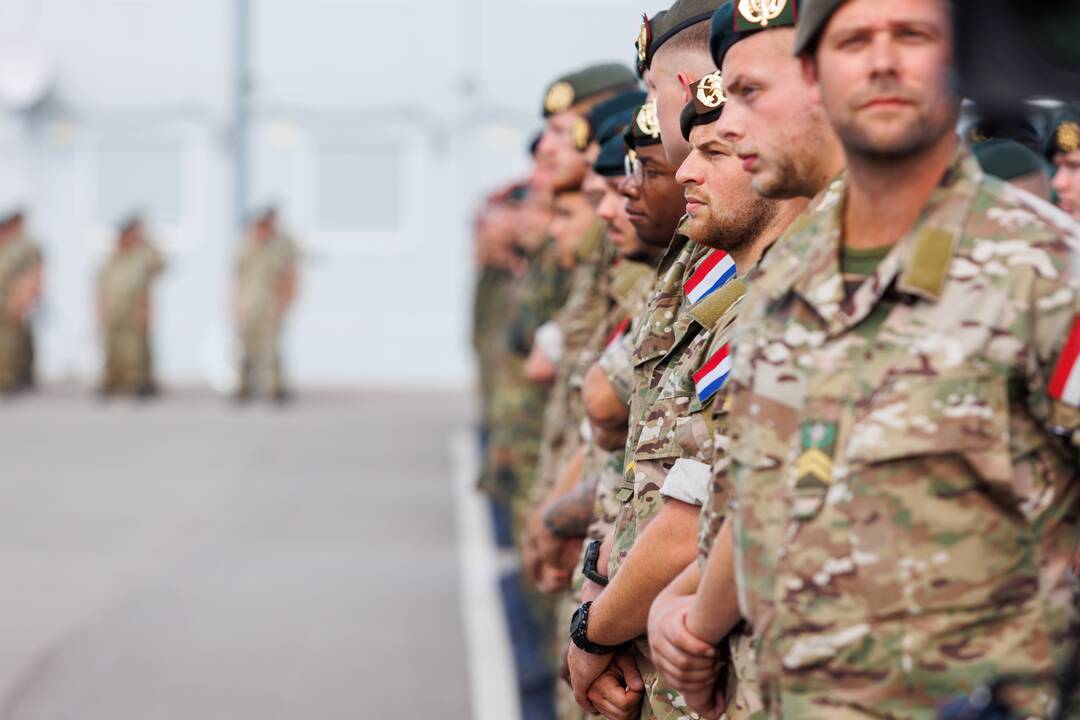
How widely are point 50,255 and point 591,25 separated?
296 inches

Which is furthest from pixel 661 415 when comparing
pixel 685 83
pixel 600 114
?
pixel 600 114

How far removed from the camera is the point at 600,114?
512 centimetres

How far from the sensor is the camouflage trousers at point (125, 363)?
66.2ft

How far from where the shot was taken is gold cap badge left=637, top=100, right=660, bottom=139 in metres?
3.82

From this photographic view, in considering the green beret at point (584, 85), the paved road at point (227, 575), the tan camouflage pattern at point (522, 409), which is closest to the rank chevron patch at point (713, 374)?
the green beret at point (584, 85)

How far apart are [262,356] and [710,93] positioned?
16.9 meters

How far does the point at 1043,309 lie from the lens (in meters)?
2.21

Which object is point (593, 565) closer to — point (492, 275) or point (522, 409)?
point (522, 409)

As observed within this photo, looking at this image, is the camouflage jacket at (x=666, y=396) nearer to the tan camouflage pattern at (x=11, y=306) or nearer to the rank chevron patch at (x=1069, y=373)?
the rank chevron patch at (x=1069, y=373)

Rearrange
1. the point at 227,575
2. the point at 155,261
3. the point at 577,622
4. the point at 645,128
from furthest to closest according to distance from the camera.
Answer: the point at 155,261 → the point at 227,575 → the point at 645,128 → the point at 577,622

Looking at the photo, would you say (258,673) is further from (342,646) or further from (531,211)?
(531,211)

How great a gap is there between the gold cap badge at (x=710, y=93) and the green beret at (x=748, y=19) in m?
0.22

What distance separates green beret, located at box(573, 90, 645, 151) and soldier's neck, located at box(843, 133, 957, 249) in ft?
8.25

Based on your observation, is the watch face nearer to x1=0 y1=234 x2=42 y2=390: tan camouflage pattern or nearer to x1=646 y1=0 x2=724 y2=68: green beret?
x1=646 y1=0 x2=724 y2=68: green beret
